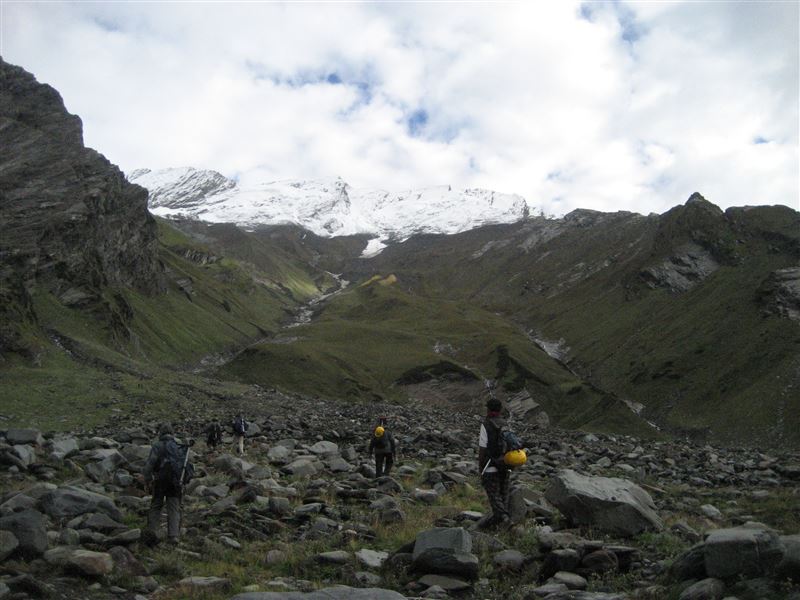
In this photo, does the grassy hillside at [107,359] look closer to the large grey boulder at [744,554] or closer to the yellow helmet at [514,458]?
the yellow helmet at [514,458]

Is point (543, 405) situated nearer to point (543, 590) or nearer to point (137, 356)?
point (137, 356)

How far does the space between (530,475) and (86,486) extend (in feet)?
53.6

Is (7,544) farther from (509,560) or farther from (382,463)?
(382,463)

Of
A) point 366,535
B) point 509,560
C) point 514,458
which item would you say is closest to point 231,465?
point 366,535

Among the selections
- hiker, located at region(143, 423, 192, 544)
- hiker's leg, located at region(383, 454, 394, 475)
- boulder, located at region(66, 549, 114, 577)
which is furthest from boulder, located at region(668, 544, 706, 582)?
hiker's leg, located at region(383, 454, 394, 475)

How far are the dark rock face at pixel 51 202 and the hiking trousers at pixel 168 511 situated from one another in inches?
2053

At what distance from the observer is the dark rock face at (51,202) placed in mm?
73625

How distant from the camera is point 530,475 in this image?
994 inches

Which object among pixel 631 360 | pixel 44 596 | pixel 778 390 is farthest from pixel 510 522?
pixel 631 360

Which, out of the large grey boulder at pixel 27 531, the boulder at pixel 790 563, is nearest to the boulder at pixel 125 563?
the large grey boulder at pixel 27 531

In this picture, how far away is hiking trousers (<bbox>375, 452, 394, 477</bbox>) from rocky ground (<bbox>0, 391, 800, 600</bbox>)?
52cm

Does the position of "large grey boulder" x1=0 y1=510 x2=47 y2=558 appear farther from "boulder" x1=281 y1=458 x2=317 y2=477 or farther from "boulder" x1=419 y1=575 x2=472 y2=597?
"boulder" x1=281 y1=458 x2=317 y2=477

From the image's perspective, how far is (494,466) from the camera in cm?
1445

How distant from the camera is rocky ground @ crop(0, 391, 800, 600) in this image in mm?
9797
